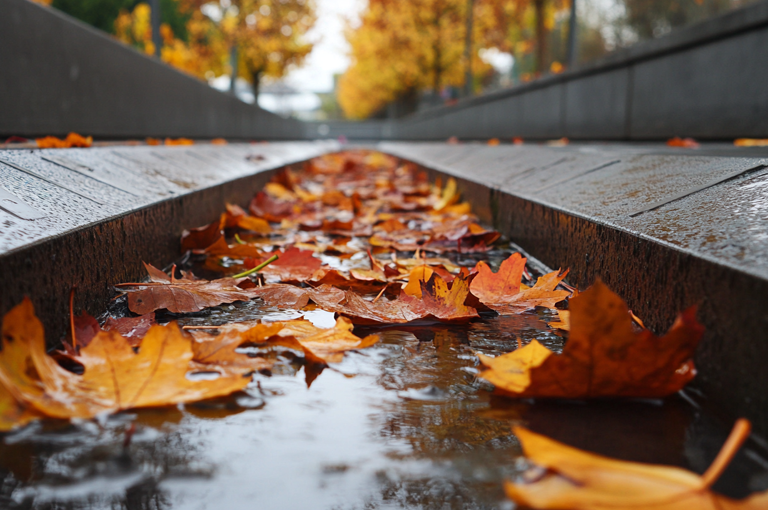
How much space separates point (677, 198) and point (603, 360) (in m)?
0.81

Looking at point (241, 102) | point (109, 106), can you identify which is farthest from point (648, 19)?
point (109, 106)

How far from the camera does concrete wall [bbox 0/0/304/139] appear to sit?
3.78 m

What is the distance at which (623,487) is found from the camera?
0.69 meters

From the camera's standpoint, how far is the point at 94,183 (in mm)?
2004

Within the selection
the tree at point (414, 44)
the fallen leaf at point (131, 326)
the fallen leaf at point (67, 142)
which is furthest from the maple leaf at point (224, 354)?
the tree at point (414, 44)

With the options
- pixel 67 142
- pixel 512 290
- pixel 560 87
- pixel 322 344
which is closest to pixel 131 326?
pixel 322 344

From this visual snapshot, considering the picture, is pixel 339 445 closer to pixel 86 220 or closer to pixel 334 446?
pixel 334 446

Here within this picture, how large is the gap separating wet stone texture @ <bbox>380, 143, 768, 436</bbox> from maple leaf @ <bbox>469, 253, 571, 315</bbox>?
0.15 m

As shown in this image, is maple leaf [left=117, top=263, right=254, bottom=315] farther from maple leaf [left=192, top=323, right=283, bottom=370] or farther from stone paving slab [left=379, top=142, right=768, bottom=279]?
stone paving slab [left=379, top=142, right=768, bottom=279]

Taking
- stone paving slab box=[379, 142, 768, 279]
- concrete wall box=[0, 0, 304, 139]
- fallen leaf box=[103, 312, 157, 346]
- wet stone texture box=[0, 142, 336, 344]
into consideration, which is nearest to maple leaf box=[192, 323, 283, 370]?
fallen leaf box=[103, 312, 157, 346]

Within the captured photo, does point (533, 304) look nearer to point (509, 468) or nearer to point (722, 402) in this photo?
point (722, 402)

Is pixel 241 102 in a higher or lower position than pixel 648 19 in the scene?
lower

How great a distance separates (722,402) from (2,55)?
13.4 feet

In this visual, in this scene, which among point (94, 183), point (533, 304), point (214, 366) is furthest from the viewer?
point (94, 183)
